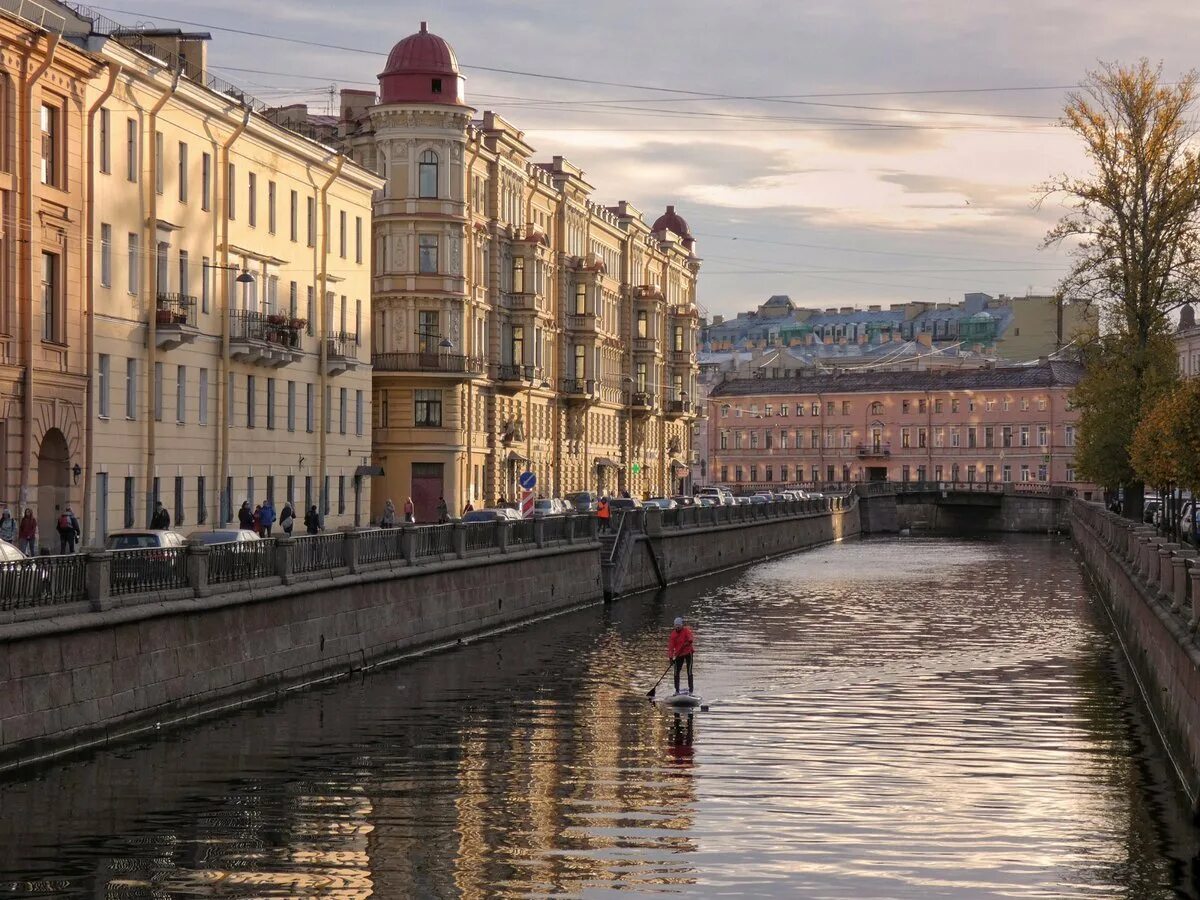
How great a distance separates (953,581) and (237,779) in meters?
53.3

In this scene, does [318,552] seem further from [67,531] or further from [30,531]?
[67,531]

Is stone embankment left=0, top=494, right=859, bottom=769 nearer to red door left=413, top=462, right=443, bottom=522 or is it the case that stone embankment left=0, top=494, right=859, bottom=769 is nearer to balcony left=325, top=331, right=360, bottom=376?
balcony left=325, top=331, right=360, bottom=376

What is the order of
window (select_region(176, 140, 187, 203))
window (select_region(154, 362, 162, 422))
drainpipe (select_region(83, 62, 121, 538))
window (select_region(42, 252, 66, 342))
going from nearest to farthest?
window (select_region(42, 252, 66, 342)) < drainpipe (select_region(83, 62, 121, 538)) < window (select_region(154, 362, 162, 422)) < window (select_region(176, 140, 187, 203))

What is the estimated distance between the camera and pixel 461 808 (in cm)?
2453

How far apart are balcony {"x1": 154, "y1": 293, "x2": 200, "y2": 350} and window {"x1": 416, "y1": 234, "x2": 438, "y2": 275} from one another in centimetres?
2643

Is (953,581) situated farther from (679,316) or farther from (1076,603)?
(679,316)

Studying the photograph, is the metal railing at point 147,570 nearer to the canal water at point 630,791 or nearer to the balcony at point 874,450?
the canal water at point 630,791

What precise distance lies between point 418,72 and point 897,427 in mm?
104918

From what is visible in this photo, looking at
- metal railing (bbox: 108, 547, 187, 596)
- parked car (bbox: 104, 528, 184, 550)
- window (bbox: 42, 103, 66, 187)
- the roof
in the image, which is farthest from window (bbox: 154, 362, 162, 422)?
the roof

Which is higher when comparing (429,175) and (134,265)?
(429,175)

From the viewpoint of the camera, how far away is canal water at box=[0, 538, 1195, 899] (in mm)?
20641

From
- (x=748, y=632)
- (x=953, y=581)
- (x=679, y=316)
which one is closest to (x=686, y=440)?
(x=679, y=316)

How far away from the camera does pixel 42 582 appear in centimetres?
2675

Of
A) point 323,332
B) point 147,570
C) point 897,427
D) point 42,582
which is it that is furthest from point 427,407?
point 897,427
